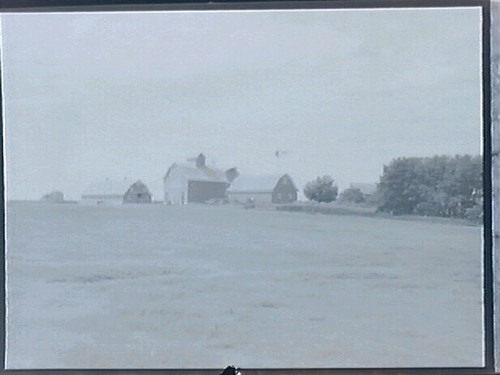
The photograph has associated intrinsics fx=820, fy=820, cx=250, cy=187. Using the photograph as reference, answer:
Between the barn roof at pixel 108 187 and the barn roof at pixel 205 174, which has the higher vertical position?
the barn roof at pixel 205 174

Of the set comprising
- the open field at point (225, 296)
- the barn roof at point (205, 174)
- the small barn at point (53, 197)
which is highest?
the barn roof at point (205, 174)

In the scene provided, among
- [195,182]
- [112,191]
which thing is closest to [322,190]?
[195,182]

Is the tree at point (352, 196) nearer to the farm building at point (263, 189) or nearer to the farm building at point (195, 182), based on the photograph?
the farm building at point (263, 189)

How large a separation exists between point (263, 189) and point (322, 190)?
26 cm

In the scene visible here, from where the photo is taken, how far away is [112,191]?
3574mm

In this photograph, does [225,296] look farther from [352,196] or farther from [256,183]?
[352,196]

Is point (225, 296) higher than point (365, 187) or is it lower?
lower

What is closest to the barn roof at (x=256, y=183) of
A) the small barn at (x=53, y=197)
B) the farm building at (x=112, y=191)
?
the farm building at (x=112, y=191)

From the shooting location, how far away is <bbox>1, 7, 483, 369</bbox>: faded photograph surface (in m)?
3.58

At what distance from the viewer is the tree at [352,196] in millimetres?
3604

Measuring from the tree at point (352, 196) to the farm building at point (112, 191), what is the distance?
34.6 inches

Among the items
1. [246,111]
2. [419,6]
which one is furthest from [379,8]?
[246,111]

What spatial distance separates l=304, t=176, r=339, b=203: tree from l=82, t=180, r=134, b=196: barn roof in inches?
30.8

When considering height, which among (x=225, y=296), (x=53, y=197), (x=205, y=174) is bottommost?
(x=225, y=296)
